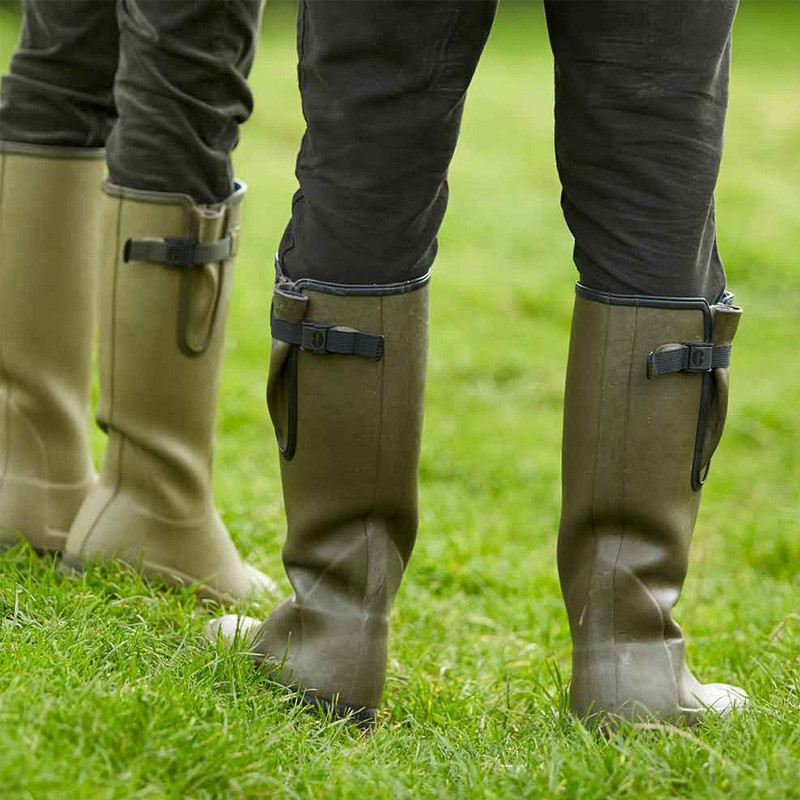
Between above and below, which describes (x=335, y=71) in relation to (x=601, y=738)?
above

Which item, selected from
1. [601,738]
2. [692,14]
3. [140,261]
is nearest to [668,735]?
[601,738]

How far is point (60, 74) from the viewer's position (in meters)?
2.29

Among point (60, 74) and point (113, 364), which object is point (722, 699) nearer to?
point (113, 364)

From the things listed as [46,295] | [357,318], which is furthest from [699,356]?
[46,295]

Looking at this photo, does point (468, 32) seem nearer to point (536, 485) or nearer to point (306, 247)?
point (306, 247)

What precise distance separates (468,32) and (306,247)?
361 mm

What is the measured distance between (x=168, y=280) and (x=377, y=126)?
658 millimetres

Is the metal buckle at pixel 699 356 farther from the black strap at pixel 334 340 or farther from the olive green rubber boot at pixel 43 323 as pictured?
the olive green rubber boot at pixel 43 323

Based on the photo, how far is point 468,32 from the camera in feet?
5.37

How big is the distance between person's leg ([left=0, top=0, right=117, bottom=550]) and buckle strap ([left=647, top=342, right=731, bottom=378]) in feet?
3.83

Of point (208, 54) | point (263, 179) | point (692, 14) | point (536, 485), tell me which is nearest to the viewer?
point (692, 14)

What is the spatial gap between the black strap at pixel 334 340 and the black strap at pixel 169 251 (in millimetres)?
460

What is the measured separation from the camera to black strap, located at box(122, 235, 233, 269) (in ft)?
7.01

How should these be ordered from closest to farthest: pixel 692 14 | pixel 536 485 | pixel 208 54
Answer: pixel 692 14 → pixel 208 54 → pixel 536 485
